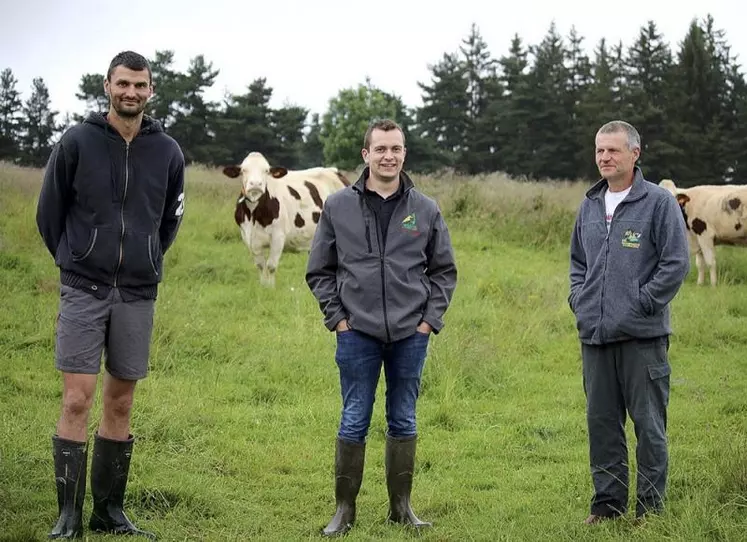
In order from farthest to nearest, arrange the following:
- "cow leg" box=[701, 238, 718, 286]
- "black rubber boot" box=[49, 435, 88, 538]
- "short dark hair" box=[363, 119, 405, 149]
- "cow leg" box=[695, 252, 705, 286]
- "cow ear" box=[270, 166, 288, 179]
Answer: "cow leg" box=[695, 252, 705, 286], "cow leg" box=[701, 238, 718, 286], "cow ear" box=[270, 166, 288, 179], "short dark hair" box=[363, 119, 405, 149], "black rubber boot" box=[49, 435, 88, 538]

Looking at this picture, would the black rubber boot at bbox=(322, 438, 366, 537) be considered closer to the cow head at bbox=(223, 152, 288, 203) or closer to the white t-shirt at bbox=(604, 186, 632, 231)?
the white t-shirt at bbox=(604, 186, 632, 231)

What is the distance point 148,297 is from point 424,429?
10.1 ft

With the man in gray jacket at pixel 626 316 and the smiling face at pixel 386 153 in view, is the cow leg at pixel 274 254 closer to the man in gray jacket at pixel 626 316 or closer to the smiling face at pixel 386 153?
the smiling face at pixel 386 153

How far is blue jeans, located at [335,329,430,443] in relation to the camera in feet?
15.8

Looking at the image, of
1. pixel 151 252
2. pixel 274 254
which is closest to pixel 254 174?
pixel 274 254

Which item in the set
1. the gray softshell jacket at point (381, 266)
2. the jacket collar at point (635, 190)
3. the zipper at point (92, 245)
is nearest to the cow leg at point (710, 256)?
the jacket collar at point (635, 190)

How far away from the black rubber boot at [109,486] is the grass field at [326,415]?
220 millimetres

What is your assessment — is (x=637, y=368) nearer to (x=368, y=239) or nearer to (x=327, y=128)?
(x=368, y=239)

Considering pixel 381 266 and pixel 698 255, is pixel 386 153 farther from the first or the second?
pixel 698 255

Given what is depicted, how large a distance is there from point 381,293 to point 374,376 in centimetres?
44

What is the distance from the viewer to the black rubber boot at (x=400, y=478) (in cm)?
495

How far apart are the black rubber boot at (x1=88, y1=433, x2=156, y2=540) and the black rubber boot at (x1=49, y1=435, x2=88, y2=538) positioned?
159 millimetres

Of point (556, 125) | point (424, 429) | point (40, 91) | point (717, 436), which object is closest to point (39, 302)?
point (424, 429)

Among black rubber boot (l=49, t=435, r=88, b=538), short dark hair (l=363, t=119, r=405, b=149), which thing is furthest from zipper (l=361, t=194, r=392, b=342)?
black rubber boot (l=49, t=435, r=88, b=538)
